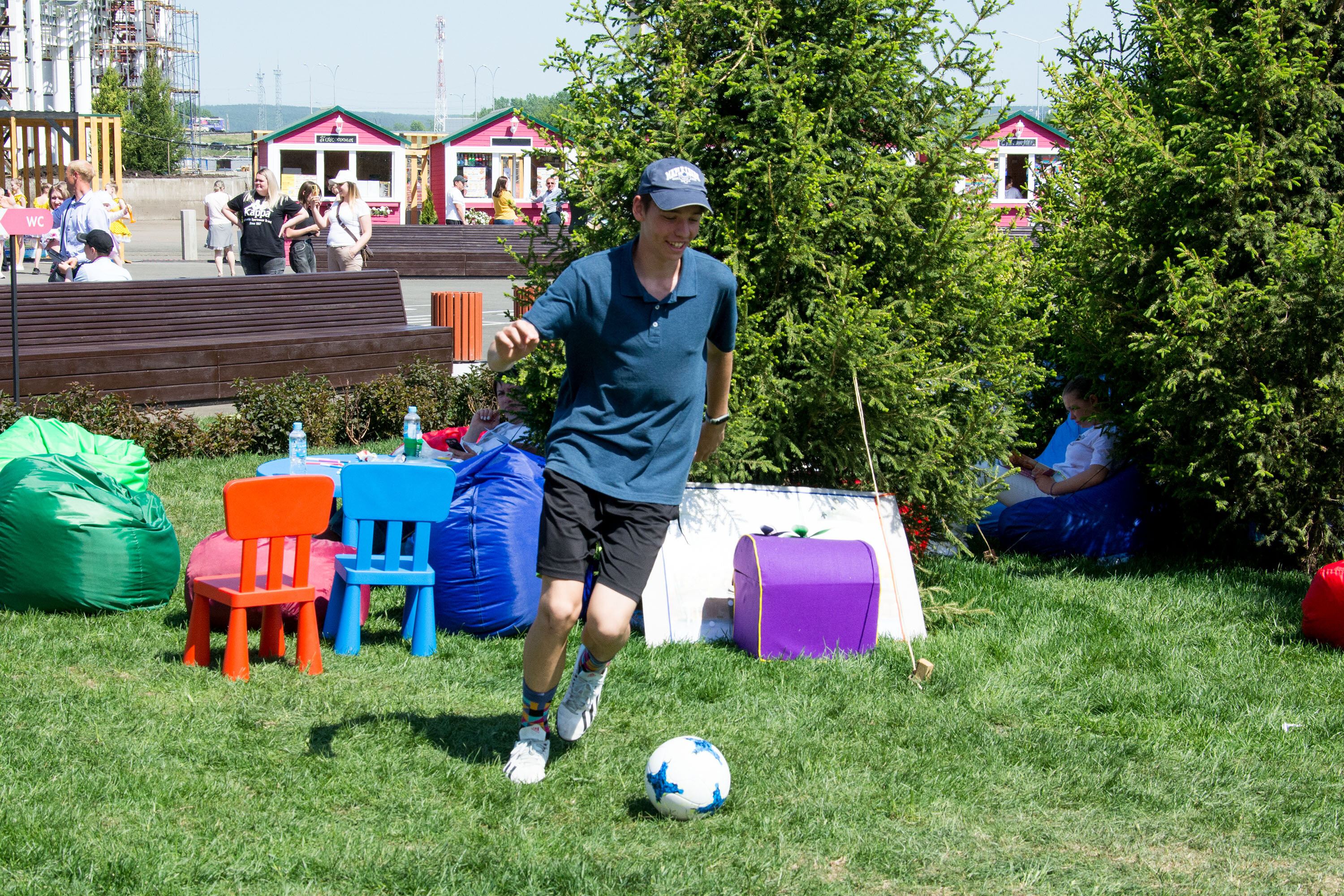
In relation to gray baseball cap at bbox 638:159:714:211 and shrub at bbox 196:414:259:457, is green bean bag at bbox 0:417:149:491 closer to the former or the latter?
shrub at bbox 196:414:259:457

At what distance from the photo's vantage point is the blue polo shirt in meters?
3.79

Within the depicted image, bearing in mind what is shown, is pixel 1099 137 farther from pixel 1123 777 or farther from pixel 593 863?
pixel 593 863

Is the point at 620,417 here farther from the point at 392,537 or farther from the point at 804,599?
the point at 392,537

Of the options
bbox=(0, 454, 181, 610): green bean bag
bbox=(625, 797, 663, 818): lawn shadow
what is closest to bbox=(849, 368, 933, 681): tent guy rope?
bbox=(625, 797, 663, 818): lawn shadow

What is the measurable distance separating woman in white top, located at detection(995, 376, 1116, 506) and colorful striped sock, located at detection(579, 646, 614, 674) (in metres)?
3.77

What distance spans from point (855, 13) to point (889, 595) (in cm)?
270

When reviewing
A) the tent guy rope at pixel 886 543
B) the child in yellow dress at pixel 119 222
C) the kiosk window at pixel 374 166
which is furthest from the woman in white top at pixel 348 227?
the kiosk window at pixel 374 166

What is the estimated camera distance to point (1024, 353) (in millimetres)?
6215

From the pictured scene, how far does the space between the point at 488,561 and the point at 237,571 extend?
3.81 feet

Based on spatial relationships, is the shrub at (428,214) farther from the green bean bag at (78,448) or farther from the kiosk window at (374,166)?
the green bean bag at (78,448)

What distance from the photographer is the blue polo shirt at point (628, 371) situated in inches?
149

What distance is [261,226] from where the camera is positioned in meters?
14.4

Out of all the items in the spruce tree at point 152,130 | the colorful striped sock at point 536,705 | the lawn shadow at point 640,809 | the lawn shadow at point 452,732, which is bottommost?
the lawn shadow at point 640,809

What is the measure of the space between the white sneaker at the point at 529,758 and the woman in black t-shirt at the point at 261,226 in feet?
38.3
